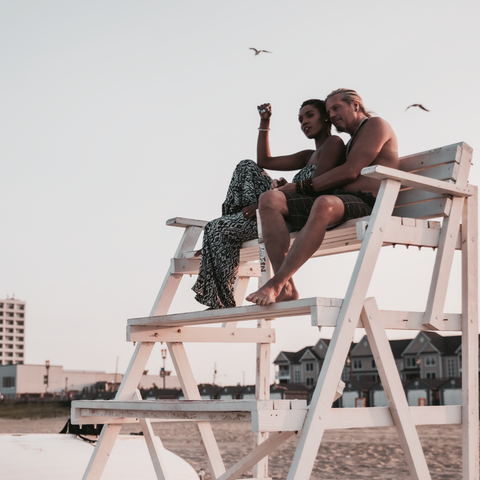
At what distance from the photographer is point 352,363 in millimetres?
69438

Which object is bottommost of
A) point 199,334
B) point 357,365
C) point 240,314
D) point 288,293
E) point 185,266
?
point 357,365

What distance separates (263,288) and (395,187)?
792mm

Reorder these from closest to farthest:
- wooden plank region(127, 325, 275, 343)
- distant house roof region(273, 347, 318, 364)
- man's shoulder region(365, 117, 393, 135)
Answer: man's shoulder region(365, 117, 393, 135) < wooden plank region(127, 325, 275, 343) < distant house roof region(273, 347, 318, 364)

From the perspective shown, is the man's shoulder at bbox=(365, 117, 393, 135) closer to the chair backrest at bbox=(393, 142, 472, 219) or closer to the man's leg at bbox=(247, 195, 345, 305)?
the chair backrest at bbox=(393, 142, 472, 219)

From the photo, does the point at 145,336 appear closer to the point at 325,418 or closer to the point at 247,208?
the point at 247,208

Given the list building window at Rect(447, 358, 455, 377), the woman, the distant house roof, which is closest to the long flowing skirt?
the woman

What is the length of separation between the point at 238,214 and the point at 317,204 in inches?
33.4

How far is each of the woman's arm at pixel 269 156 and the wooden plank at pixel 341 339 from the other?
119 centimetres

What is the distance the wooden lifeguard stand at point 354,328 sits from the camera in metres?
2.88

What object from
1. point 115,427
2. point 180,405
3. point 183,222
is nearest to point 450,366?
point 183,222

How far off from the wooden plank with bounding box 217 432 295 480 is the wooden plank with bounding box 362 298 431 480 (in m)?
0.51

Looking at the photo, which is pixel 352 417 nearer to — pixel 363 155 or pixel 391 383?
pixel 391 383

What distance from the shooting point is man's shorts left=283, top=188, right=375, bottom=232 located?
352 centimetres

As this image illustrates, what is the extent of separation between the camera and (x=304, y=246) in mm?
3277
